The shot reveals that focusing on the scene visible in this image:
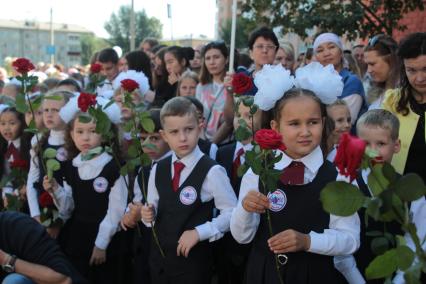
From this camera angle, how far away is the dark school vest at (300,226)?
2.37 m

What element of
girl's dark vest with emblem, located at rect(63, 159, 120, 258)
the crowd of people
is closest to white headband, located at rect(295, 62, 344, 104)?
the crowd of people

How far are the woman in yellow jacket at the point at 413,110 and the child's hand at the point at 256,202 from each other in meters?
1.15

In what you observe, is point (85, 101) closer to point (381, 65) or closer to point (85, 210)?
point (85, 210)

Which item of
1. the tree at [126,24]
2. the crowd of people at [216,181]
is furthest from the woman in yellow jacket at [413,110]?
the tree at [126,24]

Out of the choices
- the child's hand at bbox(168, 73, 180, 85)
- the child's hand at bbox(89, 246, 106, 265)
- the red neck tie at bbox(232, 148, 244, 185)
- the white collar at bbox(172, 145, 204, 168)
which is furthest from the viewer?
the child's hand at bbox(168, 73, 180, 85)

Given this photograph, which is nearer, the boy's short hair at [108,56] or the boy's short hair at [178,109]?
the boy's short hair at [178,109]

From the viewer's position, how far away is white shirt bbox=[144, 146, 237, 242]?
3092 millimetres

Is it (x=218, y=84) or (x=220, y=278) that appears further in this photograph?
(x=218, y=84)

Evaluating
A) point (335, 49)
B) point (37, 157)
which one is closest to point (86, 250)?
point (37, 157)

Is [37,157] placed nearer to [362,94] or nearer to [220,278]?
[220,278]

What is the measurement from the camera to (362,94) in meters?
4.24

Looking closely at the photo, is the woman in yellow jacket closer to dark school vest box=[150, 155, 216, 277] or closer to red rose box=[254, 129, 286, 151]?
dark school vest box=[150, 155, 216, 277]

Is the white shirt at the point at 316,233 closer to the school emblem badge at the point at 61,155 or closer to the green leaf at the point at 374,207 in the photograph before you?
the green leaf at the point at 374,207

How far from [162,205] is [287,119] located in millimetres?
1142
